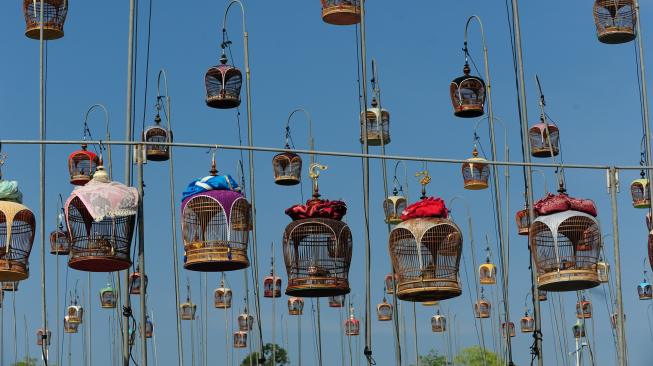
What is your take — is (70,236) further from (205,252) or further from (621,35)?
(621,35)

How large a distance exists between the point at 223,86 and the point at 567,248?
9.06 m

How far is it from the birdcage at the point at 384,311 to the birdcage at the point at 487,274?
3.74 metres

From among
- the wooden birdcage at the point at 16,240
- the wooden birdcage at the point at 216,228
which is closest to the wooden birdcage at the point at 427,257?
the wooden birdcage at the point at 216,228

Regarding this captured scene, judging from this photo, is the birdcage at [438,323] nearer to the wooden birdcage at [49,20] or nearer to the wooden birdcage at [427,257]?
the wooden birdcage at [49,20]

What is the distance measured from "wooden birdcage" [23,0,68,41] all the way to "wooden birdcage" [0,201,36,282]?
18.0ft

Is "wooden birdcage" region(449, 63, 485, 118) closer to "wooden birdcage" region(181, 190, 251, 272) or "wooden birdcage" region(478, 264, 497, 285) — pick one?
"wooden birdcage" region(181, 190, 251, 272)

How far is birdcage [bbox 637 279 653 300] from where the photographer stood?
34750 millimetres

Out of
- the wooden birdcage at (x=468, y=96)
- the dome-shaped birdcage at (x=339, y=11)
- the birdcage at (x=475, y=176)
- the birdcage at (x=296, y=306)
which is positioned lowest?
the birdcage at (x=296, y=306)

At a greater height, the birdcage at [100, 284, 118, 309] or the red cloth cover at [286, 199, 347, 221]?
the birdcage at [100, 284, 118, 309]

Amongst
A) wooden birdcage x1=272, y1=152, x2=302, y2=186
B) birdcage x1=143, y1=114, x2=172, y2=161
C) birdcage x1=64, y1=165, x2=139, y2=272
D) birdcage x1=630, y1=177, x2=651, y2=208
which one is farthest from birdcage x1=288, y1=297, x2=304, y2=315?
birdcage x1=64, y1=165, x2=139, y2=272

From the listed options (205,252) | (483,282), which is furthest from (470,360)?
(205,252)

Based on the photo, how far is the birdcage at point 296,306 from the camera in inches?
1329

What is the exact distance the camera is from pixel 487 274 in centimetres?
3278

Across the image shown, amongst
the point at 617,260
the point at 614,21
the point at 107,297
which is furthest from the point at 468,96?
the point at 107,297
